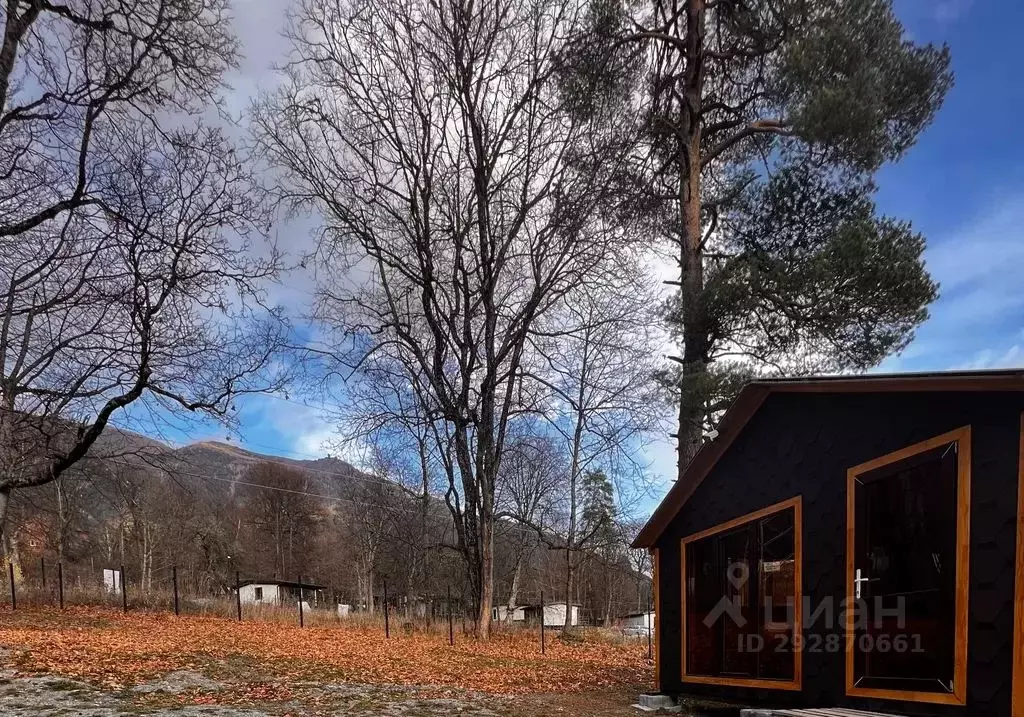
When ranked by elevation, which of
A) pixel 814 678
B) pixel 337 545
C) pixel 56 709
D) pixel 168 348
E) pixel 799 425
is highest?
pixel 168 348

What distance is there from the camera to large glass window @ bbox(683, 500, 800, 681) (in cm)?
590

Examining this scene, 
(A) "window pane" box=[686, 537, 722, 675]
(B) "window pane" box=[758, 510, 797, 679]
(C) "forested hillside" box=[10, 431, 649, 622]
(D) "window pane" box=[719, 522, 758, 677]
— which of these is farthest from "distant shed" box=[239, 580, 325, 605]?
(B) "window pane" box=[758, 510, 797, 679]

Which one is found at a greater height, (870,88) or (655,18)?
(655,18)

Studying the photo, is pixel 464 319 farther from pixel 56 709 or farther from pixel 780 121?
pixel 56 709

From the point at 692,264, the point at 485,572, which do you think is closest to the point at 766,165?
the point at 692,264

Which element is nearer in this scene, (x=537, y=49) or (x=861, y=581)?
(x=861, y=581)

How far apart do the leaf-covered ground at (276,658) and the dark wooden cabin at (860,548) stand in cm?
316

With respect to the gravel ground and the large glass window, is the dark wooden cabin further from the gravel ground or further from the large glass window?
the gravel ground

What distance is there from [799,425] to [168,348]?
8.15 metres

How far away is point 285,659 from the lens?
9.73m

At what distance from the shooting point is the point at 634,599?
136 feet

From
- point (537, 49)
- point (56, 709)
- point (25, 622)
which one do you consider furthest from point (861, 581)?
point (25, 622)

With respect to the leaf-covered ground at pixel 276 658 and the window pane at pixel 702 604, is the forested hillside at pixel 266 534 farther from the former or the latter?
the window pane at pixel 702 604

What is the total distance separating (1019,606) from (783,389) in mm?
2564
